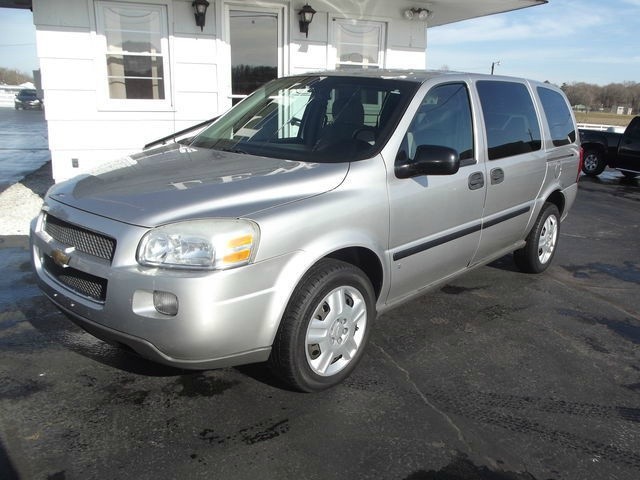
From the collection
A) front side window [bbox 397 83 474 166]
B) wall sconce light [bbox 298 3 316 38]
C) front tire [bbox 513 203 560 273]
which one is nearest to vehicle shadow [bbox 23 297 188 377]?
front side window [bbox 397 83 474 166]

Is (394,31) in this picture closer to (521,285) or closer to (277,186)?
(521,285)

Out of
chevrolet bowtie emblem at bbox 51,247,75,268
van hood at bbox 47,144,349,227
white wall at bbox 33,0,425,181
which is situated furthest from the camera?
white wall at bbox 33,0,425,181

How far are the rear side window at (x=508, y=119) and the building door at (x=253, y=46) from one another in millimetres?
5150

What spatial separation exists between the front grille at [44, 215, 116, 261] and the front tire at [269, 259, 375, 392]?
93cm

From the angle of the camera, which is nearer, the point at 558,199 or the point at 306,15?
the point at 558,199

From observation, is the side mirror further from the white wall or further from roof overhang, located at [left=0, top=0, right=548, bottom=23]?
roof overhang, located at [left=0, top=0, right=548, bottom=23]

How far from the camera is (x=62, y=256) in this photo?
9.07ft

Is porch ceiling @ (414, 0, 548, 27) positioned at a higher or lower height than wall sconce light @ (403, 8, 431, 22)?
higher

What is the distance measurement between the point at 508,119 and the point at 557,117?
1158 millimetres

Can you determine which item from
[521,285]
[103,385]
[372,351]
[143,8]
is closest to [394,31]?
[143,8]

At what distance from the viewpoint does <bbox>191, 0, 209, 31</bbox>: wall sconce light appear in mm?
7832

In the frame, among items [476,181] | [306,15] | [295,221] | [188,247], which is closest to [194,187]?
[188,247]

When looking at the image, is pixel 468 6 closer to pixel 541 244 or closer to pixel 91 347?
pixel 541 244

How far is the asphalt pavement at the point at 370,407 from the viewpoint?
2.48m
